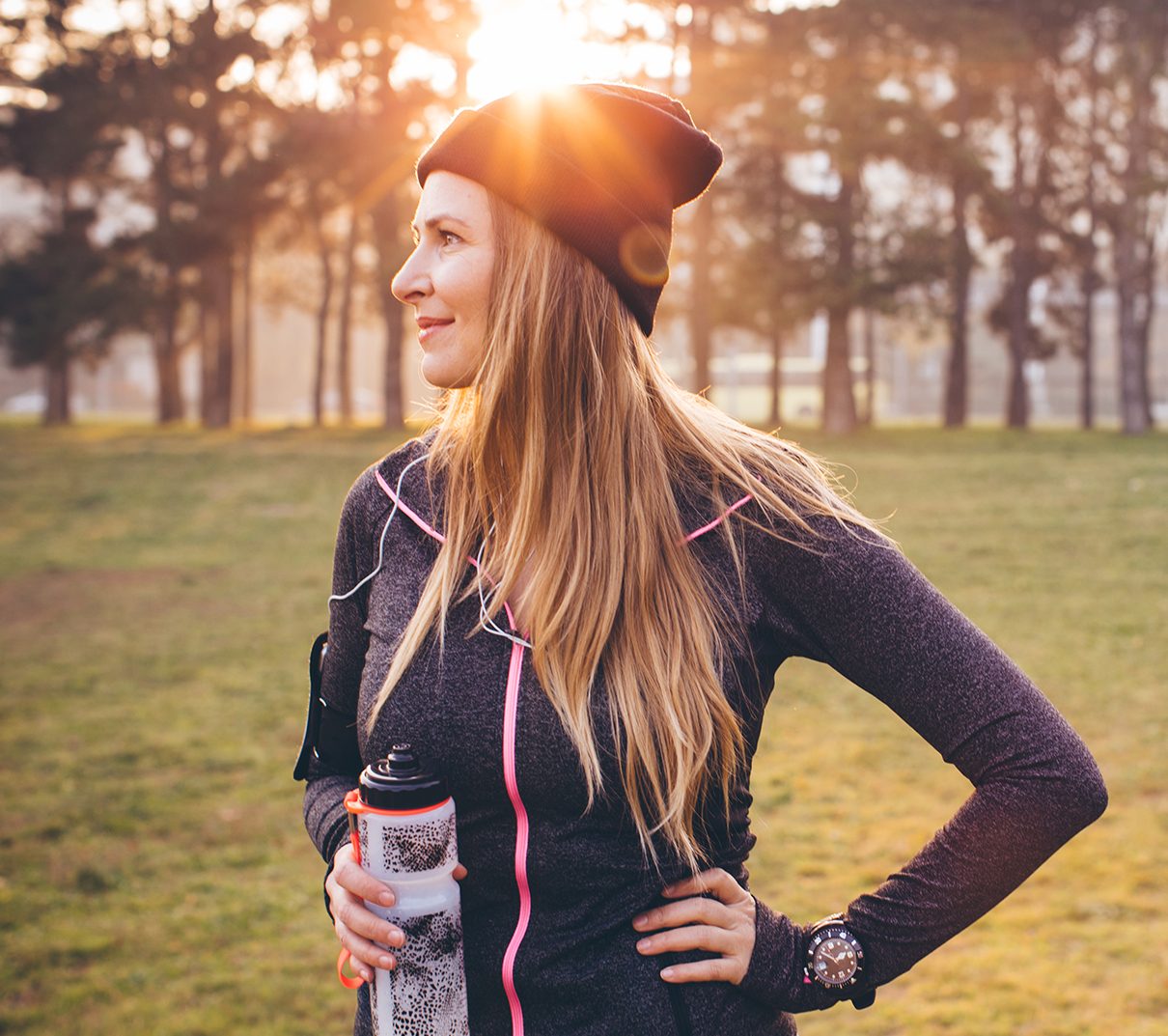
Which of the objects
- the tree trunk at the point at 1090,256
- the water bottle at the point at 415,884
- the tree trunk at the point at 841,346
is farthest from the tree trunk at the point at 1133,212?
the water bottle at the point at 415,884

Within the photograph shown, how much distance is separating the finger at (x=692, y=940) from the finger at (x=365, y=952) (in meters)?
0.38

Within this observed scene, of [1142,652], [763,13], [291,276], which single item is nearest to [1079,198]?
[763,13]

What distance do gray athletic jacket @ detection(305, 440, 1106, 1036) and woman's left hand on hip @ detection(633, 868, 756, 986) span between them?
0.08 feet

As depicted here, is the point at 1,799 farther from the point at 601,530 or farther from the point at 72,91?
the point at 72,91

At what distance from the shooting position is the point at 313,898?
5734 millimetres

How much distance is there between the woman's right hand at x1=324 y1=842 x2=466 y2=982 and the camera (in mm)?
1592

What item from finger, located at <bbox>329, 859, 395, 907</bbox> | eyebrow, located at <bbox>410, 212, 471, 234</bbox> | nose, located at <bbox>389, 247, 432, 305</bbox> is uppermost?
eyebrow, located at <bbox>410, 212, 471, 234</bbox>

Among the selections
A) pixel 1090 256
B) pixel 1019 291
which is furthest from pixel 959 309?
pixel 1090 256

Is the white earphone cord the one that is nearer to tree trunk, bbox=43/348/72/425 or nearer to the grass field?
the grass field

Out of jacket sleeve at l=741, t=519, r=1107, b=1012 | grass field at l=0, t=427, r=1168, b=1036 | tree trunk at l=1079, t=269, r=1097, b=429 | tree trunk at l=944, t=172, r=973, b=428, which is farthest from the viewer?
tree trunk at l=1079, t=269, r=1097, b=429

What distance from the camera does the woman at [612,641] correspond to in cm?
A: 175

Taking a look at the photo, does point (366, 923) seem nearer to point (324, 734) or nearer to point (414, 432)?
point (324, 734)

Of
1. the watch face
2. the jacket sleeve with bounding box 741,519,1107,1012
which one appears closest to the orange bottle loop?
the jacket sleeve with bounding box 741,519,1107,1012

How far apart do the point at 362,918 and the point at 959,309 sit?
3623cm
